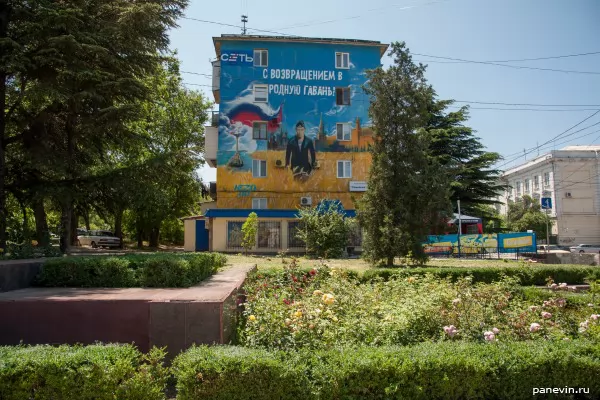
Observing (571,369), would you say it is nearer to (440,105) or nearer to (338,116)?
(338,116)

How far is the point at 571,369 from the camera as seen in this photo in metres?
4.22

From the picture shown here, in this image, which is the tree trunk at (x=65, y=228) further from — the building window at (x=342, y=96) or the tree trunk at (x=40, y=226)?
the building window at (x=342, y=96)

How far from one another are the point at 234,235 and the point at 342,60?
16.1m

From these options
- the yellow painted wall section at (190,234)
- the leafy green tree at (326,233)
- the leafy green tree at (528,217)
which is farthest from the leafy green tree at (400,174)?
the leafy green tree at (528,217)

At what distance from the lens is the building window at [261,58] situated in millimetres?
33000

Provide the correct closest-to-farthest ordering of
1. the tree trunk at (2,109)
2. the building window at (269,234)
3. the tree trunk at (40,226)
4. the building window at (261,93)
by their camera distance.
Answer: the tree trunk at (40,226) < the tree trunk at (2,109) < the building window at (269,234) < the building window at (261,93)

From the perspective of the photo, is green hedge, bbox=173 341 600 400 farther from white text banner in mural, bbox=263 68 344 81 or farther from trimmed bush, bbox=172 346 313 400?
white text banner in mural, bbox=263 68 344 81

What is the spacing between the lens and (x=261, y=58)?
3312 centimetres

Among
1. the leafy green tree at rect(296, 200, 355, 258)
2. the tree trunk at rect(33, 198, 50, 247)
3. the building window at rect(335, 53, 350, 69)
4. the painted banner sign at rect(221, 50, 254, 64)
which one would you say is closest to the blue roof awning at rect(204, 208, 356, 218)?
the leafy green tree at rect(296, 200, 355, 258)

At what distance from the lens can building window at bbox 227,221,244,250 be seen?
3045 cm

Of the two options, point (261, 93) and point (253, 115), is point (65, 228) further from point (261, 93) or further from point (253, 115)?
point (261, 93)

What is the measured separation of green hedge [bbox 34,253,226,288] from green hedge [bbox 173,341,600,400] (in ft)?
11.7

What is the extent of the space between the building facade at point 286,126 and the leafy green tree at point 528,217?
32716 mm

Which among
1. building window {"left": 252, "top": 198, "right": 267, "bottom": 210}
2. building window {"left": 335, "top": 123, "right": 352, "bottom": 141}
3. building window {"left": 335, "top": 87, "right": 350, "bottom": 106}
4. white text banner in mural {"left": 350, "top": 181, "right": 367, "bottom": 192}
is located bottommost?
building window {"left": 252, "top": 198, "right": 267, "bottom": 210}
